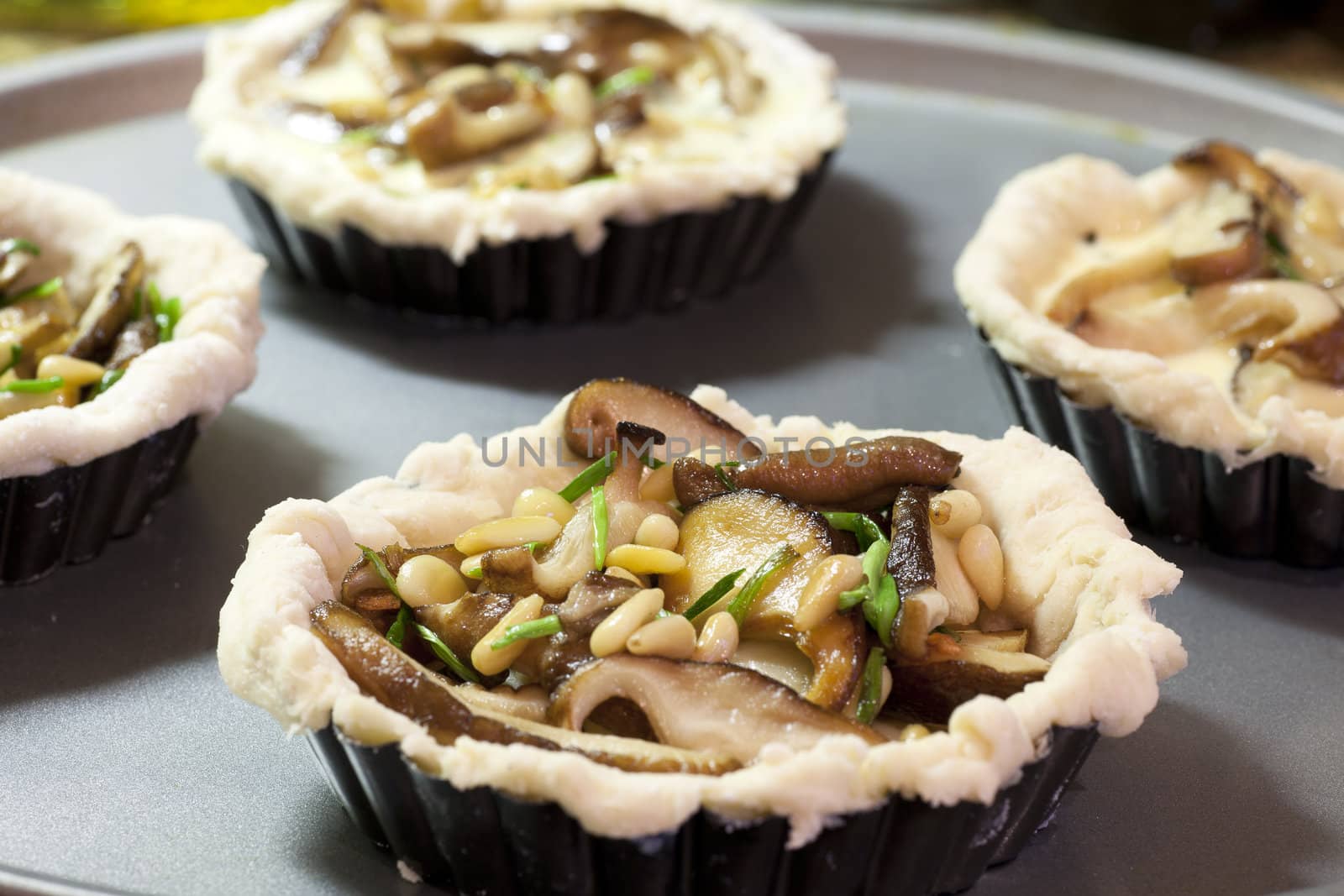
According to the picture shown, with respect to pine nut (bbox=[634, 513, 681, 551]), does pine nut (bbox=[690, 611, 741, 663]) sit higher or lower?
higher

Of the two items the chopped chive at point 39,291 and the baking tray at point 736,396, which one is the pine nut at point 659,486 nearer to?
the baking tray at point 736,396

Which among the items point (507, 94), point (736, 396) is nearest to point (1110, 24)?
point (507, 94)

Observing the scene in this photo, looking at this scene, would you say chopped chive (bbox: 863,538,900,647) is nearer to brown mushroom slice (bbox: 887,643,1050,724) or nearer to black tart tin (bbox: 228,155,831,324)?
brown mushroom slice (bbox: 887,643,1050,724)

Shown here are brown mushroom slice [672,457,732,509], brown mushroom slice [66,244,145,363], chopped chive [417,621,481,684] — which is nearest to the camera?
chopped chive [417,621,481,684]

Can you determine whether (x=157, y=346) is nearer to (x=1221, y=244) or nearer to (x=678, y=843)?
(x=678, y=843)

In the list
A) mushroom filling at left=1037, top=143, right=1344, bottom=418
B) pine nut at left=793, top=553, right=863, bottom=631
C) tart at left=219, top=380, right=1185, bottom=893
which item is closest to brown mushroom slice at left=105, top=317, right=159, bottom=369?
tart at left=219, top=380, right=1185, bottom=893

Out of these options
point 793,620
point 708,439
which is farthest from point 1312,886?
point 708,439
